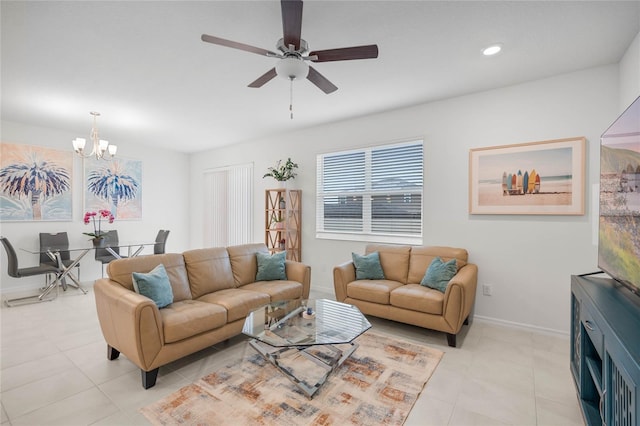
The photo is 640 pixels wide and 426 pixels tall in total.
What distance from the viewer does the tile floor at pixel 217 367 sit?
1899mm

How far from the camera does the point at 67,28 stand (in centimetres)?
227

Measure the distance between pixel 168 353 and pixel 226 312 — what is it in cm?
54

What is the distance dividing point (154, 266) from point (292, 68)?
2.16 m

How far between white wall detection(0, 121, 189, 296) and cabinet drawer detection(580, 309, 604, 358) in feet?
21.9

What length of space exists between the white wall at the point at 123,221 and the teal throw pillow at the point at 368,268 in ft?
15.4

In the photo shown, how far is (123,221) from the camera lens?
19.2 ft

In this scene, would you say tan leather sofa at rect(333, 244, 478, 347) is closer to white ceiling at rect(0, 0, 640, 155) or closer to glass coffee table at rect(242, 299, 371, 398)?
glass coffee table at rect(242, 299, 371, 398)

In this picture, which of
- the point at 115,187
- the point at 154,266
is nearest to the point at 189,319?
the point at 154,266

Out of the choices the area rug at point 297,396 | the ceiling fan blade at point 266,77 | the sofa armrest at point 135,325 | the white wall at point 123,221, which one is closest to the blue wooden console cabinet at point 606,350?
the area rug at point 297,396

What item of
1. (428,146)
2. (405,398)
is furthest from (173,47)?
(405,398)

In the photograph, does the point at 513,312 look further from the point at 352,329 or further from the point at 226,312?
the point at 226,312

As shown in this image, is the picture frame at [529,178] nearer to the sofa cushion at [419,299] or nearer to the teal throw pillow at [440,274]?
the teal throw pillow at [440,274]

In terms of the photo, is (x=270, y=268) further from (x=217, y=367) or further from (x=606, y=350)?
(x=606, y=350)

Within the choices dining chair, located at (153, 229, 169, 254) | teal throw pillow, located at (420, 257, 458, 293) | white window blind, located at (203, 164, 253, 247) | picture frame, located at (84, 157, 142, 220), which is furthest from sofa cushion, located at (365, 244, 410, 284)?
picture frame, located at (84, 157, 142, 220)
